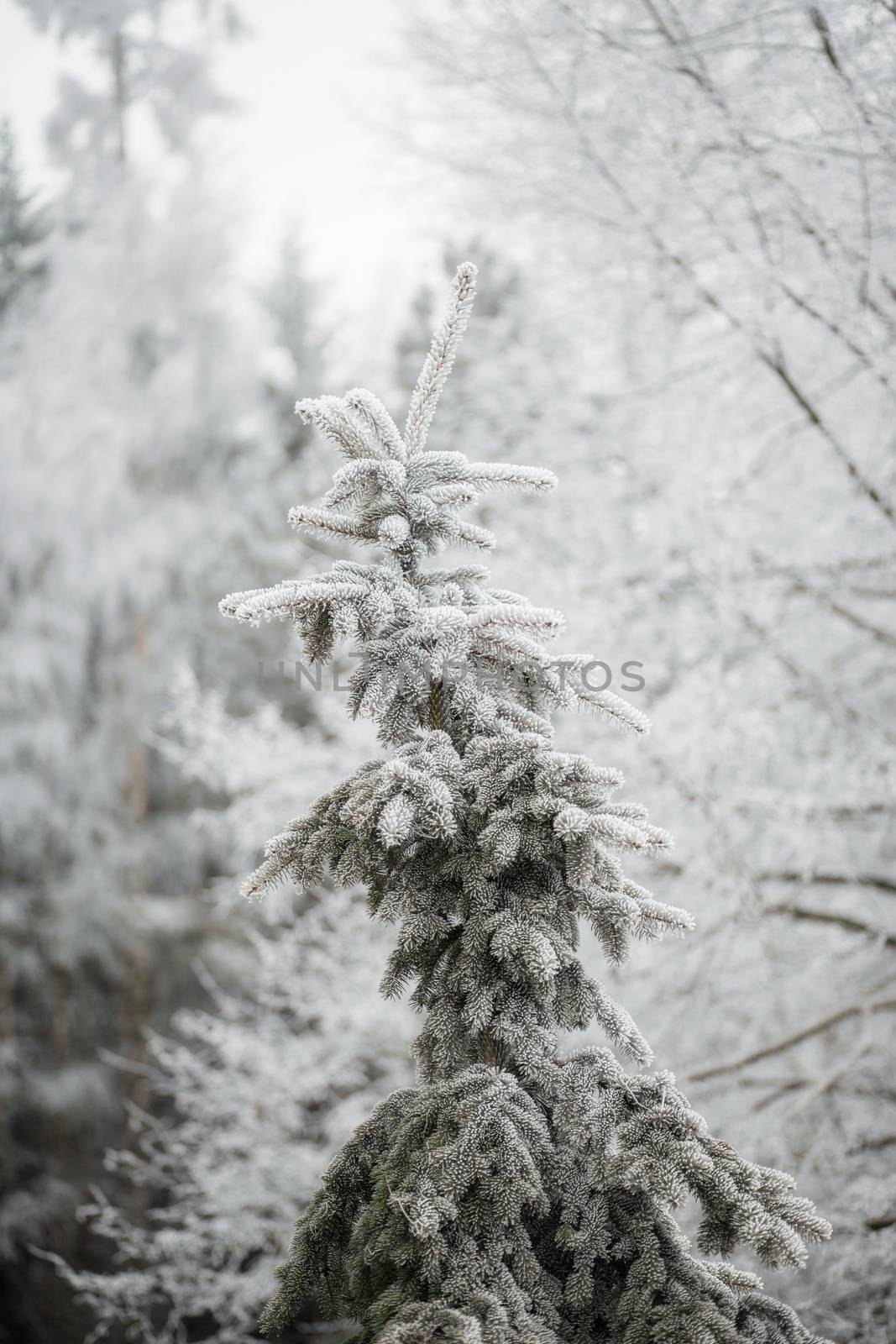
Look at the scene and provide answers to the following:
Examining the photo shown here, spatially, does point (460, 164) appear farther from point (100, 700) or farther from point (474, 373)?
point (100, 700)

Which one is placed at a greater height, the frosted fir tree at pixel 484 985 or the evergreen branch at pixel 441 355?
the evergreen branch at pixel 441 355

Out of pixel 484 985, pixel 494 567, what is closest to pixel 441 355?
pixel 484 985

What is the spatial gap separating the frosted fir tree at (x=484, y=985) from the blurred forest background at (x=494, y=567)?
1704 mm

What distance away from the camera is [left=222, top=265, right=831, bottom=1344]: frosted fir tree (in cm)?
130

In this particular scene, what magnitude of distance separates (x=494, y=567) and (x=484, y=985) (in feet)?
12.0

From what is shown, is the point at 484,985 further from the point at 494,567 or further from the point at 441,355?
the point at 494,567

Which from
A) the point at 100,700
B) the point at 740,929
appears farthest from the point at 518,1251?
the point at 100,700

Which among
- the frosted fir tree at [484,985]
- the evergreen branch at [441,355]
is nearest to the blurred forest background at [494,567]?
the frosted fir tree at [484,985]

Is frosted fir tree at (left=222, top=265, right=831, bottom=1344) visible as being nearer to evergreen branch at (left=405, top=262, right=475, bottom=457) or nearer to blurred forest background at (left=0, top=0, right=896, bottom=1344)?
evergreen branch at (left=405, top=262, right=475, bottom=457)

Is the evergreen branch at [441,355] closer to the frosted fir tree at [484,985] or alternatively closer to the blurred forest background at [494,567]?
the frosted fir tree at [484,985]

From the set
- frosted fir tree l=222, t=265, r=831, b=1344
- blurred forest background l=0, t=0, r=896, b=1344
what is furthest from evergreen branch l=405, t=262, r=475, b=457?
blurred forest background l=0, t=0, r=896, b=1344

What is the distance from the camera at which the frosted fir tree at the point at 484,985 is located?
130 cm

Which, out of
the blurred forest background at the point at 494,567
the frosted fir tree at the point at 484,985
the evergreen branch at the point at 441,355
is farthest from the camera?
the blurred forest background at the point at 494,567

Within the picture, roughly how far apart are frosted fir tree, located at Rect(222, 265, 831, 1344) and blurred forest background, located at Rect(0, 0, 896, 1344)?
5.59ft
